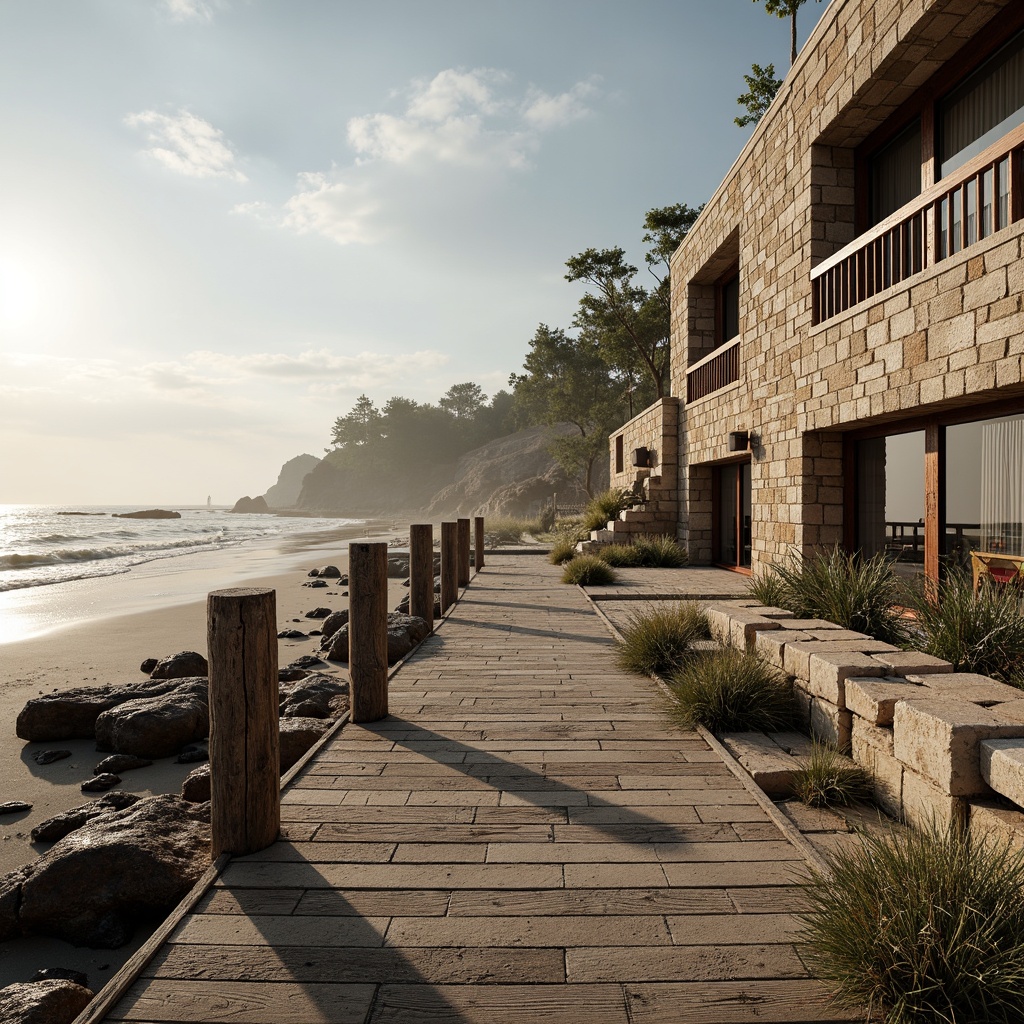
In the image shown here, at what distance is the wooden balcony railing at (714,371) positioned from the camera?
1198 centimetres

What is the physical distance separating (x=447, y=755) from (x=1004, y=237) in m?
5.70

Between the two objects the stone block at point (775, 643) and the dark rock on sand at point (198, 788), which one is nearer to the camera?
the dark rock on sand at point (198, 788)

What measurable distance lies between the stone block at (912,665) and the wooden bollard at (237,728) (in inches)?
126

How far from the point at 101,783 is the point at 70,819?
0.74m

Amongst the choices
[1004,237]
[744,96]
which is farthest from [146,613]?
[744,96]

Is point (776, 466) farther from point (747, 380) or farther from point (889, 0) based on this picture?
point (889, 0)

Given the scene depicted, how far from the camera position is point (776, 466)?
9.56 meters

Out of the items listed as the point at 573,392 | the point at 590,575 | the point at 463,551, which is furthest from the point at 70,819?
the point at 573,392

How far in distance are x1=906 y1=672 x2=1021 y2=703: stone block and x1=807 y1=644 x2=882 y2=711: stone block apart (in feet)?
0.70

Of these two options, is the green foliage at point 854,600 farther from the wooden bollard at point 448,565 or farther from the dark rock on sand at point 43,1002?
the dark rock on sand at point 43,1002

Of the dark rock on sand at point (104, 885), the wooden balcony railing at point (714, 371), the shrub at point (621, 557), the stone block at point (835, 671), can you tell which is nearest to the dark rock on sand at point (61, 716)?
the dark rock on sand at point (104, 885)

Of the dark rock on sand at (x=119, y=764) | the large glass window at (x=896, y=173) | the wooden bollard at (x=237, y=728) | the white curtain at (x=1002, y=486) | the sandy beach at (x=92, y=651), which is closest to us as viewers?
the wooden bollard at (x=237, y=728)

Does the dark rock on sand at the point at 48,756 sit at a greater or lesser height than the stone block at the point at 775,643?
lesser

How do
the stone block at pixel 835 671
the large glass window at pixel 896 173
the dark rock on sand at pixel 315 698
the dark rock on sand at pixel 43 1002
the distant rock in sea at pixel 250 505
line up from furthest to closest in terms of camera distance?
the distant rock in sea at pixel 250 505 → the large glass window at pixel 896 173 → the dark rock on sand at pixel 315 698 → the stone block at pixel 835 671 → the dark rock on sand at pixel 43 1002
